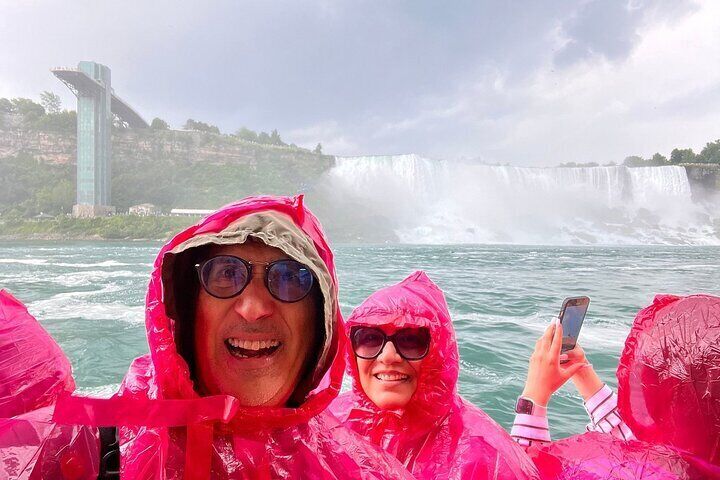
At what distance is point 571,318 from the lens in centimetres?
195

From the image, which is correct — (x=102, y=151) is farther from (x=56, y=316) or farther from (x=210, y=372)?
(x=210, y=372)

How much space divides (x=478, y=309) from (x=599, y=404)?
7007 mm

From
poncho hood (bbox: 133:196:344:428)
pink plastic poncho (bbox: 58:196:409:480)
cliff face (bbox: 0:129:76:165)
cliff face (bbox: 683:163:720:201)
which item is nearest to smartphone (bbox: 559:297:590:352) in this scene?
pink plastic poncho (bbox: 58:196:409:480)

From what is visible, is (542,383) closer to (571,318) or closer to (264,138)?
(571,318)

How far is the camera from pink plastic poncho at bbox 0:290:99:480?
2.29ft

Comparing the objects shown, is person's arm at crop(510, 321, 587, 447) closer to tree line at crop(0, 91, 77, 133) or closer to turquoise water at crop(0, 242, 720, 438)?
turquoise water at crop(0, 242, 720, 438)

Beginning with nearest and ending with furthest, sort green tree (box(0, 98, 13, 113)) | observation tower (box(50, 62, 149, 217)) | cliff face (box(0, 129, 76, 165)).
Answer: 1. observation tower (box(50, 62, 149, 217))
2. cliff face (box(0, 129, 76, 165))
3. green tree (box(0, 98, 13, 113))

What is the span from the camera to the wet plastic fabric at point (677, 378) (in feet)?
3.84

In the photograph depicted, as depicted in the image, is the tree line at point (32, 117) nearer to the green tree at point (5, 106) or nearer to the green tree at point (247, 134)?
the green tree at point (5, 106)

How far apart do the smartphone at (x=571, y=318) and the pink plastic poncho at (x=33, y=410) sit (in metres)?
1.77

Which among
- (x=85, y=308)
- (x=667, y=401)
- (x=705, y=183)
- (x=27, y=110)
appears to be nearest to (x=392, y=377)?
(x=667, y=401)

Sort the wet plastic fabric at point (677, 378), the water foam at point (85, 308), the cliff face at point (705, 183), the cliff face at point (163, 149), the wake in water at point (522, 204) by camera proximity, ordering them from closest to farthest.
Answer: the wet plastic fabric at point (677, 378) → the water foam at point (85, 308) → the wake in water at point (522, 204) → the cliff face at point (705, 183) → the cliff face at point (163, 149)

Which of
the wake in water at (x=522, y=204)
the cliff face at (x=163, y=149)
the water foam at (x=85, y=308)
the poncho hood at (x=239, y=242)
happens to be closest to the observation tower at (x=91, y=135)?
the cliff face at (x=163, y=149)

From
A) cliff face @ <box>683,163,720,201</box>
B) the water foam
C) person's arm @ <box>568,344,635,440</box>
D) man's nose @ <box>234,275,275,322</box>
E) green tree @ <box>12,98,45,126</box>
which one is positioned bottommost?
the water foam
